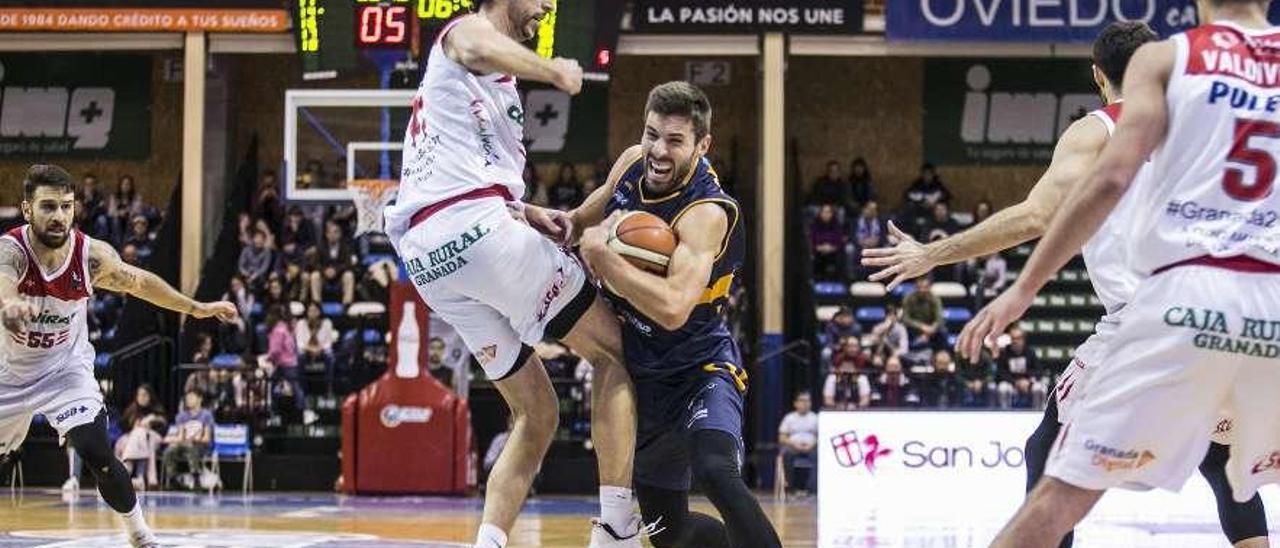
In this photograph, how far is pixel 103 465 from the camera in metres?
7.86

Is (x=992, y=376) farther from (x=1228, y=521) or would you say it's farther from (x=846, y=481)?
(x=1228, y=521)

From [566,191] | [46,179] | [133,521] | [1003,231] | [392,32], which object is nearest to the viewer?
[1003,231]

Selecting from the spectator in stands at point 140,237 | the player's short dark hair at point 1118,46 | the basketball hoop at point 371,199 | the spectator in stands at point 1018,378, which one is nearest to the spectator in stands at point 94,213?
the spectator in stands at point 140,237

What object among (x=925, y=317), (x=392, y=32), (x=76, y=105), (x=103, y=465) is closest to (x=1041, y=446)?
(x=103, y=465)

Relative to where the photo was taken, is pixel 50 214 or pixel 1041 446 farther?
pixel 50 214

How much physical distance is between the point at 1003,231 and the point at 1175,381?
127 centimetres

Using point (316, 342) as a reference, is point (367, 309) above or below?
above

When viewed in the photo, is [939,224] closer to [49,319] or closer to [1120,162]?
[49,319]

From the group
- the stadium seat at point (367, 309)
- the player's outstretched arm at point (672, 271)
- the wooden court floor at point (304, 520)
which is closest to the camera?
the player's outstretched arm at point (672, 271)

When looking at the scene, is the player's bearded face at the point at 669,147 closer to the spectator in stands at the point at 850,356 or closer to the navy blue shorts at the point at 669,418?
→ the navy blue shorts at the point at 669,418

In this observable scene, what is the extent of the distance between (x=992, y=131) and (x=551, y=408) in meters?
19.3

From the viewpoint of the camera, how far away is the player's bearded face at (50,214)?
804 cm

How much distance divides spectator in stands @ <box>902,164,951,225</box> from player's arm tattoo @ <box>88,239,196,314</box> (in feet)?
48.3

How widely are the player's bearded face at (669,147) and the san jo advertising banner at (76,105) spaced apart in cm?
2017
